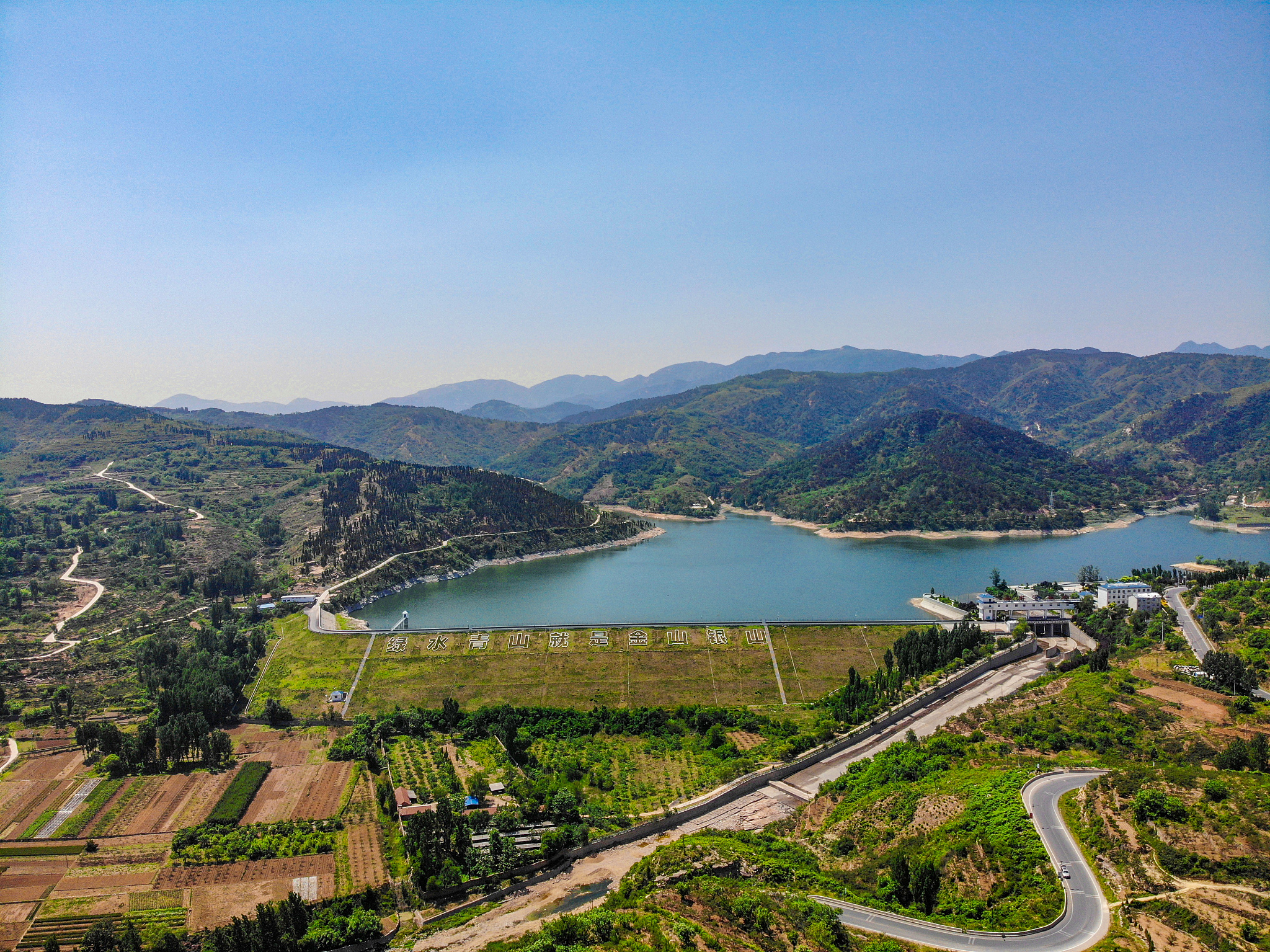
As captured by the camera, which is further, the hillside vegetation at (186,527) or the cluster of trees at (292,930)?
the hillside vegetation at (186,527)

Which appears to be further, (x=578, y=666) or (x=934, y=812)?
(x=578, y=666)

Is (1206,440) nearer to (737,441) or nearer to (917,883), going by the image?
(737,441)

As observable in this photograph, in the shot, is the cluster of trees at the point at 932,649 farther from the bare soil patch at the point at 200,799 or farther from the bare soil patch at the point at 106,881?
the bare soil patch at the point at 106,881

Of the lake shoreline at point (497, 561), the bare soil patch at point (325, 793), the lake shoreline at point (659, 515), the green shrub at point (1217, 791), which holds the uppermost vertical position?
the green shrub at point (1217, 791)

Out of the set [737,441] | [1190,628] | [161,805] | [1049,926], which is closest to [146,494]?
[161,805]

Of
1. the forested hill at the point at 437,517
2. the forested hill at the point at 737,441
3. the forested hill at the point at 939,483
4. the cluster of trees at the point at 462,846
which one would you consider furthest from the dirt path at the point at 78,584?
the forested hill at the point at 939,483

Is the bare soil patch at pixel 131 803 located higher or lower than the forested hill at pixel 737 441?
lower

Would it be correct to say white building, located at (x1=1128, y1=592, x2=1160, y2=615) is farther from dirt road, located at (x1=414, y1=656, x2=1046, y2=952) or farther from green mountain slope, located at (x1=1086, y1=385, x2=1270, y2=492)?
green mountain slope, located at (x1=1086, y1=385, x2=1270, y2=492)
